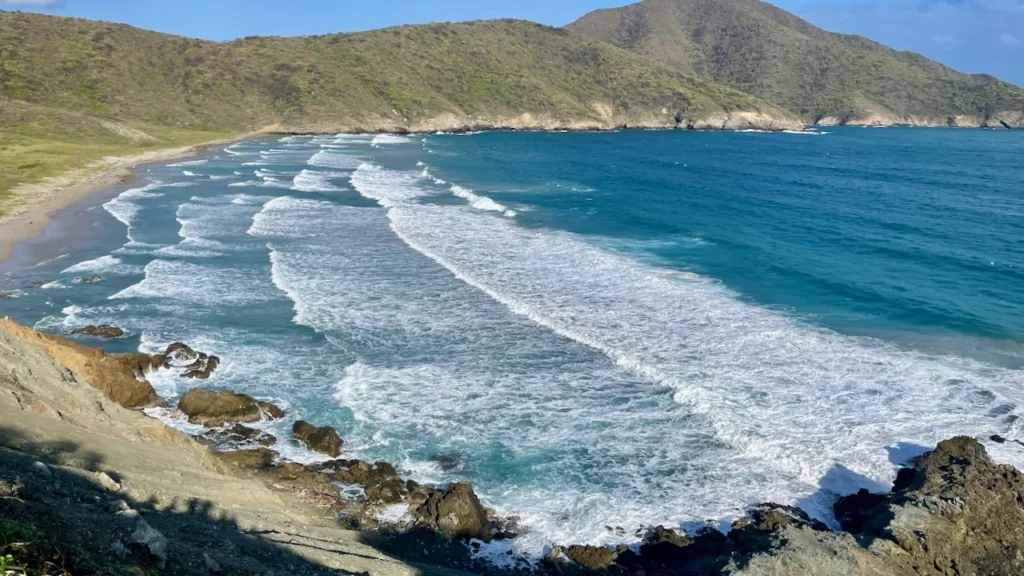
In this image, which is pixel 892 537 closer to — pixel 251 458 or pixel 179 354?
pixel 251 458

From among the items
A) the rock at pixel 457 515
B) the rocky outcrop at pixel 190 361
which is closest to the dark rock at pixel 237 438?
the rocky outcrop at pixel 190 361

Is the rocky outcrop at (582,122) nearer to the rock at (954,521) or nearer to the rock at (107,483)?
the rock at (107,483)

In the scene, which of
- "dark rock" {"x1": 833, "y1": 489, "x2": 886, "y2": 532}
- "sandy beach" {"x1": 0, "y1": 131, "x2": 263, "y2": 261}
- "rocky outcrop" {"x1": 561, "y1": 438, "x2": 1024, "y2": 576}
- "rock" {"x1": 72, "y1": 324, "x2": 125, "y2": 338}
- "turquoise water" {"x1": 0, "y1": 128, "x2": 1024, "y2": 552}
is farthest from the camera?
"sandy beach" {"x1": 0, "y1": 131, "x2": 263, "y2": 261}

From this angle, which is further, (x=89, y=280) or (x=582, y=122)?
(x=582, y=122)

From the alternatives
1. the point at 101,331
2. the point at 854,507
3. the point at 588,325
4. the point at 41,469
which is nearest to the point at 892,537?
the point at 854,507

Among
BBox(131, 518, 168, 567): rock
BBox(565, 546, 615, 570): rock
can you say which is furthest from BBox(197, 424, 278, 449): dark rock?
BBox(131, 518, 168, 567): rock

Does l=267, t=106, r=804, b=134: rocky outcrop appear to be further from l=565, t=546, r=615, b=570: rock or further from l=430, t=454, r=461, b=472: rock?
l=565, t=546, r=615, b=570: rock
